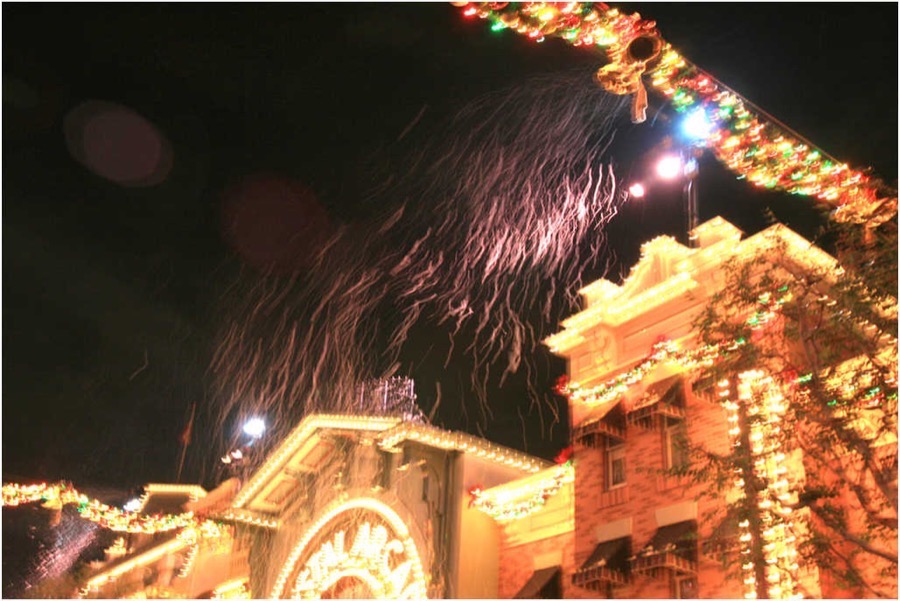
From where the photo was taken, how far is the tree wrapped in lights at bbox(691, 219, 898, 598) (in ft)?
32.8

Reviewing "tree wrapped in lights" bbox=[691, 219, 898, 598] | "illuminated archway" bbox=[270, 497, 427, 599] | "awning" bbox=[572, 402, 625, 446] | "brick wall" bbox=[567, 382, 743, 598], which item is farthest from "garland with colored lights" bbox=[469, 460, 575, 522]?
"tree wrapped in lights" bbox=[691, 219, 898, 598]

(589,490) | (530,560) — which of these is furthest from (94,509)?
(589,490)

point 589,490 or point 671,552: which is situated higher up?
point 589,490

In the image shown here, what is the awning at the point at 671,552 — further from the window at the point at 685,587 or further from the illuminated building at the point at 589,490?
the window at the point at 685,587

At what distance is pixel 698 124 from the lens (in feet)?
36.8

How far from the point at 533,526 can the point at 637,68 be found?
10.7 m

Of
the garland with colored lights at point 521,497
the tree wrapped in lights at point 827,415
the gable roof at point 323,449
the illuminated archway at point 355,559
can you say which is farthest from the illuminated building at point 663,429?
the illuminated archway at point 355,559

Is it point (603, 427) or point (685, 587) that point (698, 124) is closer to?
point (603, 427)

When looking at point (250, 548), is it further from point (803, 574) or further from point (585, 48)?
point (585, 48)

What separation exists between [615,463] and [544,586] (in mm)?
2686

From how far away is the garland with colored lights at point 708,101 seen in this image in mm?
10453

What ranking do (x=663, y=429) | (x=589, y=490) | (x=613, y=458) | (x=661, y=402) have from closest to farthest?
(x=661, y=402) → (x=663, y=429) → (x=589, y=490) → (x=613, y=458)

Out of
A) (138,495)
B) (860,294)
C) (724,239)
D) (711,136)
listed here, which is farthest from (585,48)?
(138,495)

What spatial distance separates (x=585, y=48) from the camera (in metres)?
10.7
